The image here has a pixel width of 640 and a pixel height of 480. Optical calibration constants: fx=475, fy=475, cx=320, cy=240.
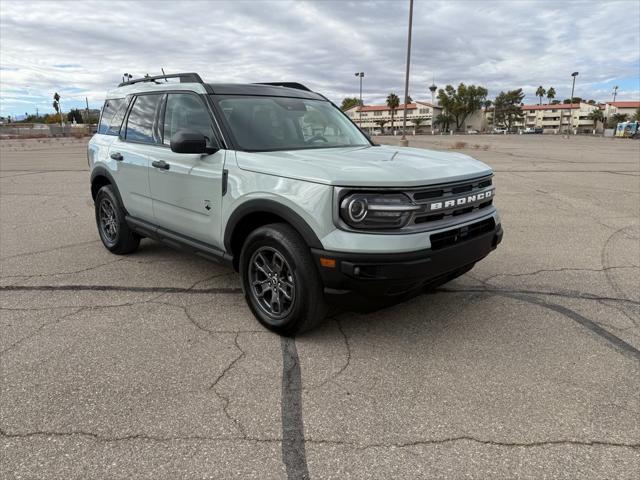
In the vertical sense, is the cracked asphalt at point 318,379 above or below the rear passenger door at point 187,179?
below

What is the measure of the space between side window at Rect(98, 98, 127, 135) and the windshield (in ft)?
6.12

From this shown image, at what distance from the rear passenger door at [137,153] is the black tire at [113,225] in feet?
0.81

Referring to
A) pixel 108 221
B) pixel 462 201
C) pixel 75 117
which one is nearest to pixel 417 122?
pixel 75 117

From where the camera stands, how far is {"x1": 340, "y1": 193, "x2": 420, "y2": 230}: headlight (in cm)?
292

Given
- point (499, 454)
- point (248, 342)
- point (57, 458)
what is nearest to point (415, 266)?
point (499, 454)

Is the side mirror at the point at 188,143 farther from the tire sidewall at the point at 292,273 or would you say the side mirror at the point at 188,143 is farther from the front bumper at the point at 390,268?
the front bumper at the point at 390,268

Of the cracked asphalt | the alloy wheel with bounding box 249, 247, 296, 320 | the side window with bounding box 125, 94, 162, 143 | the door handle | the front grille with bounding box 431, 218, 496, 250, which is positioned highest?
the side window with bounding box 125, 94, 162, 143

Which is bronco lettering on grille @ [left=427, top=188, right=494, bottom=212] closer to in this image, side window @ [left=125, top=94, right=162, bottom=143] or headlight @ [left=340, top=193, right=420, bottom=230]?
headlight @ [left=340, top=193, right=420, bottom=230]

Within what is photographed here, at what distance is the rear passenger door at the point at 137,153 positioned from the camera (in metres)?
4.60

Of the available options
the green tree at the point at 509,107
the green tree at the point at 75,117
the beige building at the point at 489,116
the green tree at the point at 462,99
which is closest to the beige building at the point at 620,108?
the beige building at the point at 489,116

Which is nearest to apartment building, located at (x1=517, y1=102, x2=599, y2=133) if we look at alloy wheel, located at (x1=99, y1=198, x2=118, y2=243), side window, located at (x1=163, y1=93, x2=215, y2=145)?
alloy wheel, located at (x1=99, y1=198, x2=118, y2=243)

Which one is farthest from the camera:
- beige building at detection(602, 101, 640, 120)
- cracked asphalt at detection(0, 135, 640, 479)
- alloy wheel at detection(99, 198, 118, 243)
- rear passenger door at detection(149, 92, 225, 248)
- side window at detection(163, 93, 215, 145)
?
beige building at detection(602, 101, 640, 120)

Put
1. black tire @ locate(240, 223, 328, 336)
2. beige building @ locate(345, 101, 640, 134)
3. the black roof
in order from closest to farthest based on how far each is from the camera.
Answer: black tire @ locate(240, 223, 328, 336)
the black roof
beige building @ locate(345, 101, 640, 134)

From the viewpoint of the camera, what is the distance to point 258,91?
14.3 ft
